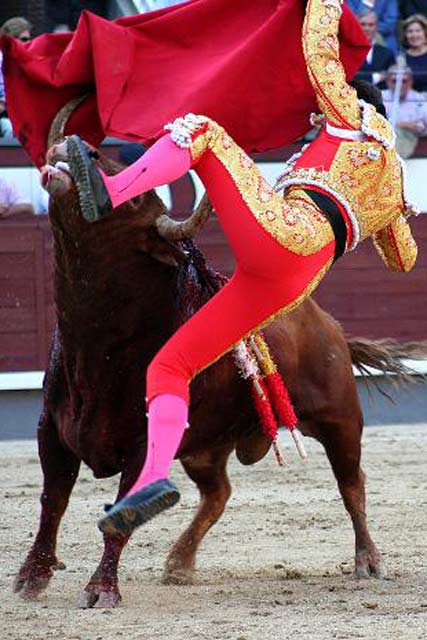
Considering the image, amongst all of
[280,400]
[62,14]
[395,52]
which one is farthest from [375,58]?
[280,400]

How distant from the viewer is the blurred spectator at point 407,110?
8.29 meters

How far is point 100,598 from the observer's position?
4320mm

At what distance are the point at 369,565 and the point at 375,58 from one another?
3.87 m

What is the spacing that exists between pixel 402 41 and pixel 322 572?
4.16 metres

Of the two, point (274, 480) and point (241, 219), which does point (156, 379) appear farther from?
point (274, 480)

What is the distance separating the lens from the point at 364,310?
28.4ft

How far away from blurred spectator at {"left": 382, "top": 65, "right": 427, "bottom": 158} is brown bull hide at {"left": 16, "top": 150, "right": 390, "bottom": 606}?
3532 mm

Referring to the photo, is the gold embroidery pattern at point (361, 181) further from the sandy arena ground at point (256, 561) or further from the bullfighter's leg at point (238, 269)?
the sandy arena ground at point (256, 561)

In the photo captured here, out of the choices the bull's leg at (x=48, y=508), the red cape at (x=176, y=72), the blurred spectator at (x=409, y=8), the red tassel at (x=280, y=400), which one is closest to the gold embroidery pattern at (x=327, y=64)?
the red cape at (x=176, y=72)

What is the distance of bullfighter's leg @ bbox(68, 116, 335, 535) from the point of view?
3.83 meters

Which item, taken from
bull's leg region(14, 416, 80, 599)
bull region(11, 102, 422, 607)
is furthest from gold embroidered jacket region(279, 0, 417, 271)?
bull's leg region(14, 416, 80, 599)

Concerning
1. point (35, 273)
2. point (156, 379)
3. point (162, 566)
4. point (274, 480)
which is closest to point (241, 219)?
point (156, 379)

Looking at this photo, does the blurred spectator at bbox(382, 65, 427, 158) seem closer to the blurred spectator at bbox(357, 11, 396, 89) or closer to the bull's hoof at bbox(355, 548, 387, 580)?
the blurred spectator at bbox(357, 11, 396, 89)

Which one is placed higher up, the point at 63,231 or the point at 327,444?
the point at 63,231
